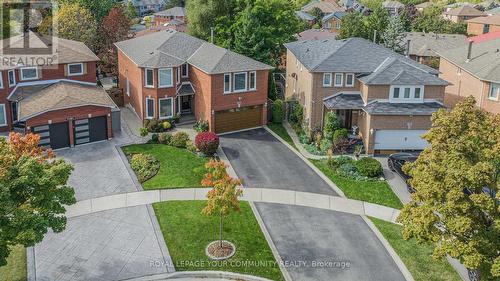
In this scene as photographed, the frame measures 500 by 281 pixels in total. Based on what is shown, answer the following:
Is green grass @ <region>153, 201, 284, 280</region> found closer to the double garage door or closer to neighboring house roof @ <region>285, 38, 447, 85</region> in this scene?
the double garage door

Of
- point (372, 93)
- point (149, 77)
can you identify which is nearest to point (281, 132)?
point (372, 93)

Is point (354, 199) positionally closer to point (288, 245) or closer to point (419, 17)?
point (288, 245)

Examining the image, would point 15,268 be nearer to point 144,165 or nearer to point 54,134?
point 144,165

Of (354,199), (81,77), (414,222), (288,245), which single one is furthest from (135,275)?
(81,77)

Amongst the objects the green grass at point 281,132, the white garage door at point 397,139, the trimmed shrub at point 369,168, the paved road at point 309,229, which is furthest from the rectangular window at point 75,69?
the white garage door at point 397,139

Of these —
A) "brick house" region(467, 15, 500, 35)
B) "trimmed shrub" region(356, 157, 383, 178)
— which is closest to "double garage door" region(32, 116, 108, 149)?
"trimmed shrub" region(356, 157, 383, 178)

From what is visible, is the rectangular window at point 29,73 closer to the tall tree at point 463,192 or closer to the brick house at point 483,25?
the tall tree at point 463,192
